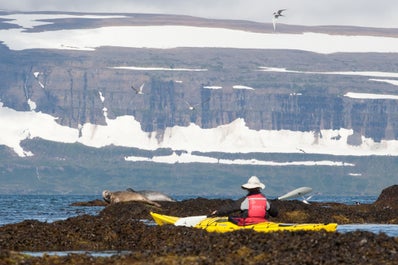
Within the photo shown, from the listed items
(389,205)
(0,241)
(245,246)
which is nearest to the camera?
(245,246)

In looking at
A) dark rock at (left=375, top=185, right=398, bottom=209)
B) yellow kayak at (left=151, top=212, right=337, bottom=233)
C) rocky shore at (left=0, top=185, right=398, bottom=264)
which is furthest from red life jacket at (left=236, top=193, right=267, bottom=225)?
dark rock at (left=375, top=185, right=398, bottom=209)

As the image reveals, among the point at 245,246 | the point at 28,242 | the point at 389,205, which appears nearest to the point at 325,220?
the point at 389,205

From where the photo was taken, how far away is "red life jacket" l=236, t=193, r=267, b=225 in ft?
136

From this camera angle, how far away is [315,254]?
33.8 metres

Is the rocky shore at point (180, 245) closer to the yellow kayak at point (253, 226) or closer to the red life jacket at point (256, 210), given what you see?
the yellow kayak at point (253, 226)

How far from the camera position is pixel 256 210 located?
41.7 meters

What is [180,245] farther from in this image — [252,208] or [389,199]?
[389,199]

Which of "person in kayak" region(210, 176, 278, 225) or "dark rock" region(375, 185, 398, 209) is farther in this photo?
"dark rock" region(375, 185, 398, 209)

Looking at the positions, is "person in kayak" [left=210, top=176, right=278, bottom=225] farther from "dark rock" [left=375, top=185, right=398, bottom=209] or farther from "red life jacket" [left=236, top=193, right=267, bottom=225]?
"dark rock" [left=375, top=185, right=398, bottom=209]

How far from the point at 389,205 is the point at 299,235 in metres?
43.9

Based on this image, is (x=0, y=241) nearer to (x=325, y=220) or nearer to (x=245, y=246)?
(x=245, y=246)

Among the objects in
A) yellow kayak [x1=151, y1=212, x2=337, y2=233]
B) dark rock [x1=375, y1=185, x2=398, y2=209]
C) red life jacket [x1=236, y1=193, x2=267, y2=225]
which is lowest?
dark rock [x1=375, y1=185, x2=398, y2=209]

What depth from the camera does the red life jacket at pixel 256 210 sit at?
41.6 meters

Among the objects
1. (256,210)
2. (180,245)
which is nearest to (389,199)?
(256,210)
